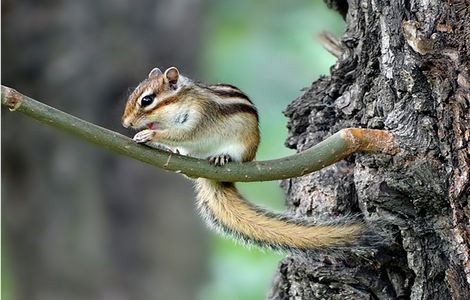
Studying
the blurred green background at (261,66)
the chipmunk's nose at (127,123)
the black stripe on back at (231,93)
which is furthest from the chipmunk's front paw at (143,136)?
the blurred green background at (261,66)

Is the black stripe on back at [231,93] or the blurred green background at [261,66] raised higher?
the blurred green background at [261,66]

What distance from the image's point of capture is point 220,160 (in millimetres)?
2055

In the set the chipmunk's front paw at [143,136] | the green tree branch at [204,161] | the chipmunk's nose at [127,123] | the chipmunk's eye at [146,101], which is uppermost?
the chipmunk's eye at [146,101]

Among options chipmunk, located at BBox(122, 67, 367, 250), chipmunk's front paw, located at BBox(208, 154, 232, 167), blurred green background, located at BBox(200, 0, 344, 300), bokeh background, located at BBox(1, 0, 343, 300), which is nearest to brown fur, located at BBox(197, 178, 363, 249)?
chipmunk, located at BBox(122, 67, 367, 250)

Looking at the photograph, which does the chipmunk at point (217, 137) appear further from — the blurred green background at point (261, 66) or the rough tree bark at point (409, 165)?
the blurred green background at point (261, 66)

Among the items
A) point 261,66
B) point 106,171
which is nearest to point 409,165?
point 106,171

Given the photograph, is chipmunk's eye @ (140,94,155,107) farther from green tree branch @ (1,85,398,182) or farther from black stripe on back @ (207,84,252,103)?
green tree branch @ (1,85,398,182)

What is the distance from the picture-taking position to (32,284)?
477cm

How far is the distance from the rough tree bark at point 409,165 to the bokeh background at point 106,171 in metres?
2.05

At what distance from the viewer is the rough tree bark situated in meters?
2.06

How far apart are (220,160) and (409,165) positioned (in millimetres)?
394

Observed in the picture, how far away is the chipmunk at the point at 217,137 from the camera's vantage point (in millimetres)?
2172

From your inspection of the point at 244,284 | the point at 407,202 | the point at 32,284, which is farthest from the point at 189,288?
the point at 407,202

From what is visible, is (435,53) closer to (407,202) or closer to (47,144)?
(407,202)
